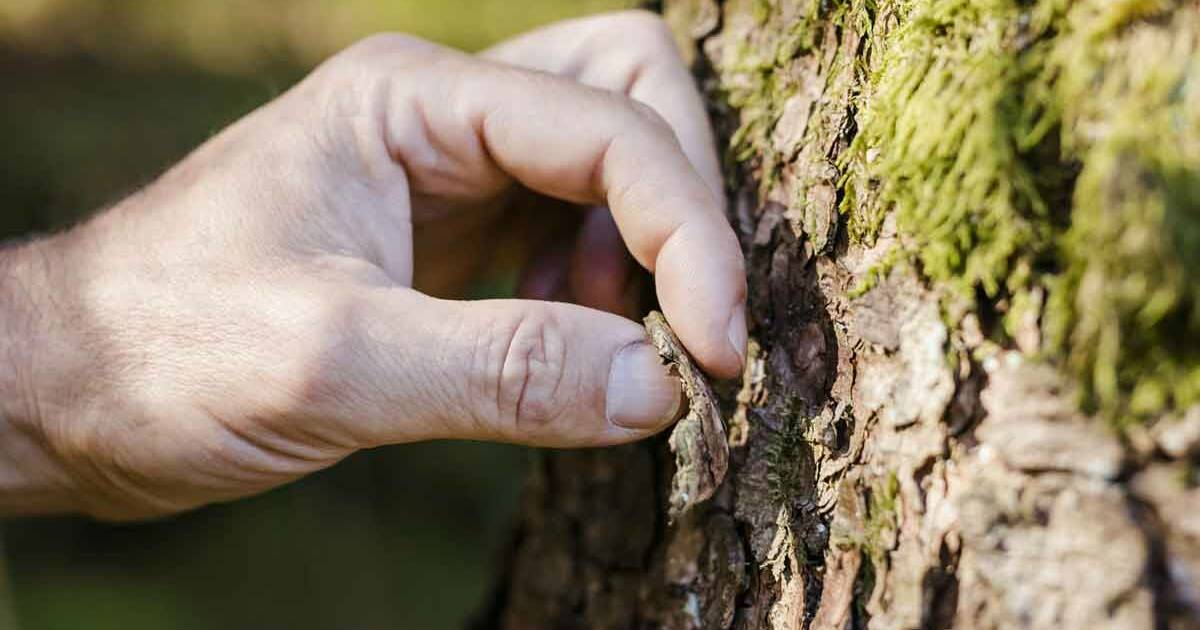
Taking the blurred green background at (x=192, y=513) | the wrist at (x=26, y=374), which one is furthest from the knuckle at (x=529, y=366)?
the blurred green background at (x=192, y=513)

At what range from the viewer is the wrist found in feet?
5.22

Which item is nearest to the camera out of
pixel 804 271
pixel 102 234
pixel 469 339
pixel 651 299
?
pixel 469 339

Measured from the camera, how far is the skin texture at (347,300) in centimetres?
132

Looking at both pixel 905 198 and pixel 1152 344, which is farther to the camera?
pixel 905 198

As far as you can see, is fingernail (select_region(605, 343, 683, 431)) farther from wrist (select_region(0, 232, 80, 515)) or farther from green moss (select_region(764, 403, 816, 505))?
wrist (select_region(0, 232, 80, 515))

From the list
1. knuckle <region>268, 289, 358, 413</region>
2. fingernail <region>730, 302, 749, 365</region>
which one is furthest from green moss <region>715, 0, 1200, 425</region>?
knuckle <region>268, 289, 358, 413</region>

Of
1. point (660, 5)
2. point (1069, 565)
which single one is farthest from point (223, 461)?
point (660, 5)

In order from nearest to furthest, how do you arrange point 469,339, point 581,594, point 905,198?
1. point 905,198
2. point 469,339
3. point 581,594

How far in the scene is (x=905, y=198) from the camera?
1109 mm

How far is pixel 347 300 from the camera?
1.35 m

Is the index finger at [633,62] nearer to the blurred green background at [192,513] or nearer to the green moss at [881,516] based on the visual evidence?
the green moss at [881,516]

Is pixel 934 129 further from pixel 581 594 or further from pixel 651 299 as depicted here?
pixel 581 594

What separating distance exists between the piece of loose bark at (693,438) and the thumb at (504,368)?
0.08 ft

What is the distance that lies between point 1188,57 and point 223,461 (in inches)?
56.1
